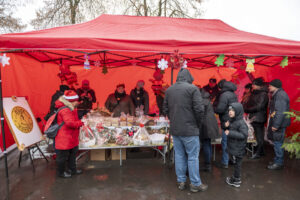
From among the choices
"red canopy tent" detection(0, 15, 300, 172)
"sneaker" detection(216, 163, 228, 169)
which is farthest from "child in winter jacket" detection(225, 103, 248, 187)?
"red canopy tent" detection(0, 15, 300, 172)

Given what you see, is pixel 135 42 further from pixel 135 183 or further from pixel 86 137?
pixel 135 183

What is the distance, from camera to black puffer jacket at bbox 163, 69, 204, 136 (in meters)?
2.58

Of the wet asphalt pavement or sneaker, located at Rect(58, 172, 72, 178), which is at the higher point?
sneaker, located at Rect(58, 172, 72, 178)

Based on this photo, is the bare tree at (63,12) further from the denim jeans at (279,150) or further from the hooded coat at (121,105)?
the denim jeans at (279,150)

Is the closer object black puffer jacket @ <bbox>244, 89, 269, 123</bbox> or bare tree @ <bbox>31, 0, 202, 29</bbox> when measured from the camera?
black puffer jacket @ <bbox>244, 89, 269, 123</bbox>

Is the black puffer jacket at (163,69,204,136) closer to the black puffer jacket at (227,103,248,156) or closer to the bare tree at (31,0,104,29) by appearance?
the black puffer jacket at (227,103,248,156)

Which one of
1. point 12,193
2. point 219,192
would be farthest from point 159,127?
point 12,193

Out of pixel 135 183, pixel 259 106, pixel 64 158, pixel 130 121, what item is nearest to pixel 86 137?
pixel 64 158

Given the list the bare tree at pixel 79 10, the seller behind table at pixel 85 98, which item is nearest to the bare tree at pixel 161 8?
the bare tree at pixel 79 10

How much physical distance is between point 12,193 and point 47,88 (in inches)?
148

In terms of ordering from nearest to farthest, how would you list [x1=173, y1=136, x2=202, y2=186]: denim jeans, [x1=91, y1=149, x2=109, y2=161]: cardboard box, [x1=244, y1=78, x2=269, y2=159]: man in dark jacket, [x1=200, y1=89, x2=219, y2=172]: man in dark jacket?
[x1=173, y1=136, x2=202, y2=186]: denim jeans
[x1=200, y1=89, x2=219, y2=172]: man in dark jacket
[x1=91, y1=149, x2=109, y2=161]: cardboard box
[x1=244, y1=78, x2=269, y2=159]: man in dark jacket

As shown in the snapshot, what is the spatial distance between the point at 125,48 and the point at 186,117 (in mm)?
1446

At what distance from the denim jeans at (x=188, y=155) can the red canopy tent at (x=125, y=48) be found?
56.5 inches

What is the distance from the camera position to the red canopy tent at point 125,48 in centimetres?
296
